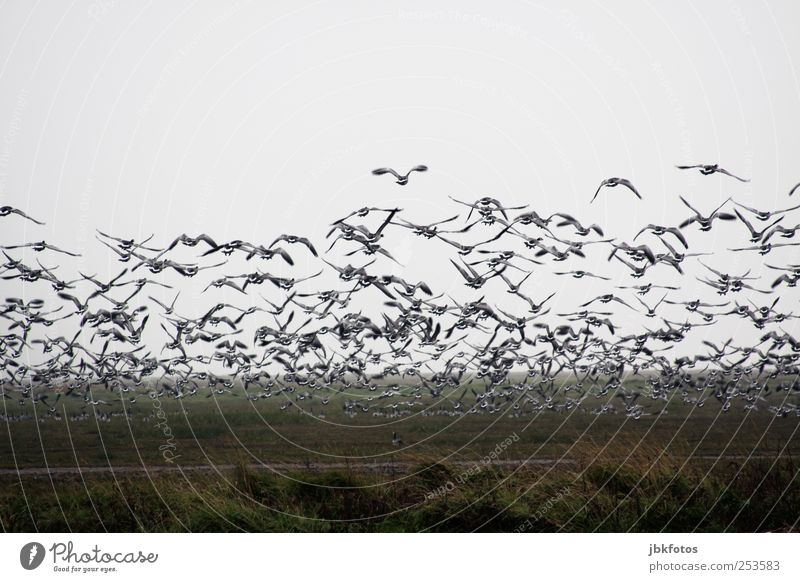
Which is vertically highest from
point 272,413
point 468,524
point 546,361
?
point 546,361

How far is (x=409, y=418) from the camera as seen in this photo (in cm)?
6034

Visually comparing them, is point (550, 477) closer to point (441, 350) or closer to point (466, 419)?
point (441, 350)

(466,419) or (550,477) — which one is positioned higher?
(550,477)

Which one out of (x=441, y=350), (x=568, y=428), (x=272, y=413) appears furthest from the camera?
(x=272, y=413)

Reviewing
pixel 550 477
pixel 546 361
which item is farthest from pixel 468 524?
pixel 546 361

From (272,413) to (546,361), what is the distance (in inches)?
1448

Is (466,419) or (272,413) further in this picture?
(272,413)
